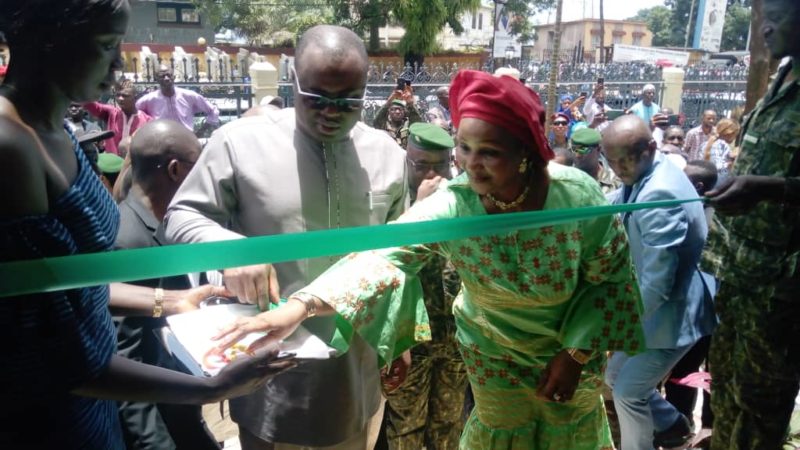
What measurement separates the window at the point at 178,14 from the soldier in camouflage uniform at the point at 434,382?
40.6 metres

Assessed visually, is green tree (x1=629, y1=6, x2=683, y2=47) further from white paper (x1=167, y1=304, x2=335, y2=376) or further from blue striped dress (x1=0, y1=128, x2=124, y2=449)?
blue striped dress (x1=0, y1=128, x2=124, y2=449)

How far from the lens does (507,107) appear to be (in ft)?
5.90

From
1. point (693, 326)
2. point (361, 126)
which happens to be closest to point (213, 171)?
point (361, 126)

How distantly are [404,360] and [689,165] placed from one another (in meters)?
2.71

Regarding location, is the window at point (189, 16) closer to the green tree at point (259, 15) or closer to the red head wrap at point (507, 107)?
the green tree at point (259, 15)

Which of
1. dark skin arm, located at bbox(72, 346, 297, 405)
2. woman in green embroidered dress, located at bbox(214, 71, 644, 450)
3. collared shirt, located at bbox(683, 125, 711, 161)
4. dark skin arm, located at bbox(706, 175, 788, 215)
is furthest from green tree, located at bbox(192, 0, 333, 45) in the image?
dark skin arm, located at bbox(72, 346, 297, 405)

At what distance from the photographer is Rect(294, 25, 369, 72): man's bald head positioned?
203cm

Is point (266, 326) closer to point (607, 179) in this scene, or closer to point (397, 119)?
point (607, 179)

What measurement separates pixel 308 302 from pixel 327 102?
65 cm

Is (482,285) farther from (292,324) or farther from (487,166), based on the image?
(292,324)

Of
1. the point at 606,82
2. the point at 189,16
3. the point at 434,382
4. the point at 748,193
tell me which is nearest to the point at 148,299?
the point at 434,382

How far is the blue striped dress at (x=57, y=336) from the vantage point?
3.80 ft

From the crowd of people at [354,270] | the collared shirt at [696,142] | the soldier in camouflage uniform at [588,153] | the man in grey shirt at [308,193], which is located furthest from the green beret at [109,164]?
the collared shirt at [696,142]

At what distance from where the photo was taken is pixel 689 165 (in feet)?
13.4
